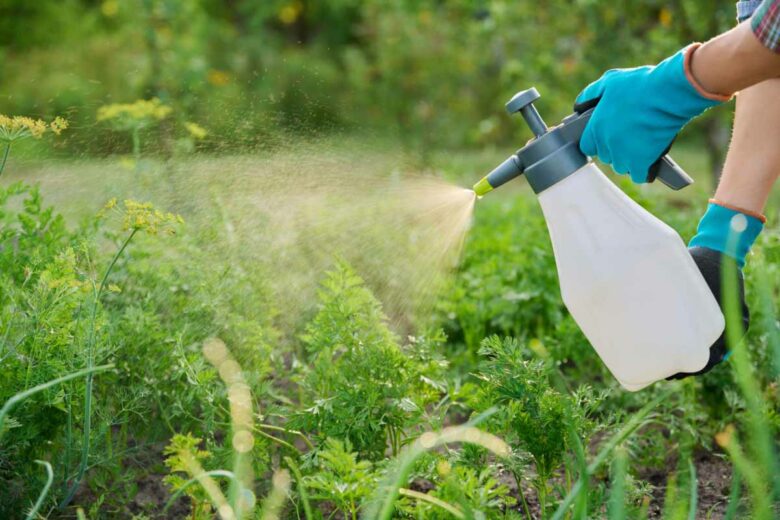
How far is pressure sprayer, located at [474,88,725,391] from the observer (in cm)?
165

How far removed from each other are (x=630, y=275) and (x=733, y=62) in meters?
0.42

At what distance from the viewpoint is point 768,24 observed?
5.08 ft

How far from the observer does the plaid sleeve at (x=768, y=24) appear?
1.53 metres

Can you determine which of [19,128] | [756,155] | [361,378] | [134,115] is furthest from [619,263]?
[134,115]

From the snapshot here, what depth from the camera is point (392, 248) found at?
3.21m

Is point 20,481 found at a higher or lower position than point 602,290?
lower

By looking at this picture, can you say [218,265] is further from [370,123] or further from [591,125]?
[370,123]

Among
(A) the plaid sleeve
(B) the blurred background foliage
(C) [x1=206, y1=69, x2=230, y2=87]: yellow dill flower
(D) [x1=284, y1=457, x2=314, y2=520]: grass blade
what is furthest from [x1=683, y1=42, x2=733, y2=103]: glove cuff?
(C) [x1=206, y1=69, x2=230, y2=87]: yellow dill flower

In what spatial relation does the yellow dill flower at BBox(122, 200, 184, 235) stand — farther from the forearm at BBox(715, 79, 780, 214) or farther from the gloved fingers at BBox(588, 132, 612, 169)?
the forearm at BBox(715, 79, 780, 214)

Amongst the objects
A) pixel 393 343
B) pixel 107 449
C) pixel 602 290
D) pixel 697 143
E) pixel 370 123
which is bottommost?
pixel 697 143

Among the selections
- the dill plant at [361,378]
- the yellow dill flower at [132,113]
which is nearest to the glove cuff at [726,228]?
the dill plant at [361,378]

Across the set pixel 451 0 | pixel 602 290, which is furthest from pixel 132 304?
pixel 451 0

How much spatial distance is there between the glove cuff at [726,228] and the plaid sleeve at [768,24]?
0.37 metres

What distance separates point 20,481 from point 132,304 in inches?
20.8
